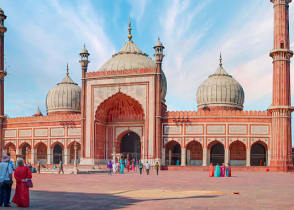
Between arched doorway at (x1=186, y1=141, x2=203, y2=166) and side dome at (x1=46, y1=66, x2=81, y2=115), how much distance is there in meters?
14.5

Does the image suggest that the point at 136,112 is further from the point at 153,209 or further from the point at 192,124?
the point at 153,209

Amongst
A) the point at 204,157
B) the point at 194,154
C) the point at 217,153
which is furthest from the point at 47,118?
the point at 217,153

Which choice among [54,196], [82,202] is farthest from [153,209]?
[54,196]

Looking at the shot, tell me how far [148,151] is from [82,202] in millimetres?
23923

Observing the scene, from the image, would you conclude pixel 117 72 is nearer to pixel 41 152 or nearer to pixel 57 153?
pixel 57 153

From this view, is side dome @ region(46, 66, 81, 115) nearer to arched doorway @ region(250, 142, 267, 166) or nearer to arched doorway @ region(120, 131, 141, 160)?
arched doorway @ region(120, 131, 141, 160)

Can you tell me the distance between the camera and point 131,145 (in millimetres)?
37781

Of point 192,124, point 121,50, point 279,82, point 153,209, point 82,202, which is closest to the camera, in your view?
point 153,209

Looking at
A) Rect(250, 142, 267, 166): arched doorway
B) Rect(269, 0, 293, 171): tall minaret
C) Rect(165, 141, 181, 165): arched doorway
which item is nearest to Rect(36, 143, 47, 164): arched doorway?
Rect(165, 141, 181, 165): arched doorway

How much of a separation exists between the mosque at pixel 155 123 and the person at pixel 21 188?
68.2 feet

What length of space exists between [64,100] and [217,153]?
704 inches

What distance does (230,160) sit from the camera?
3491cm

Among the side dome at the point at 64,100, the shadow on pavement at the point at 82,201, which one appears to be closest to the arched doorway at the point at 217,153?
the side dome at the point at 64,100

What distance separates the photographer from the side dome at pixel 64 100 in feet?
142
